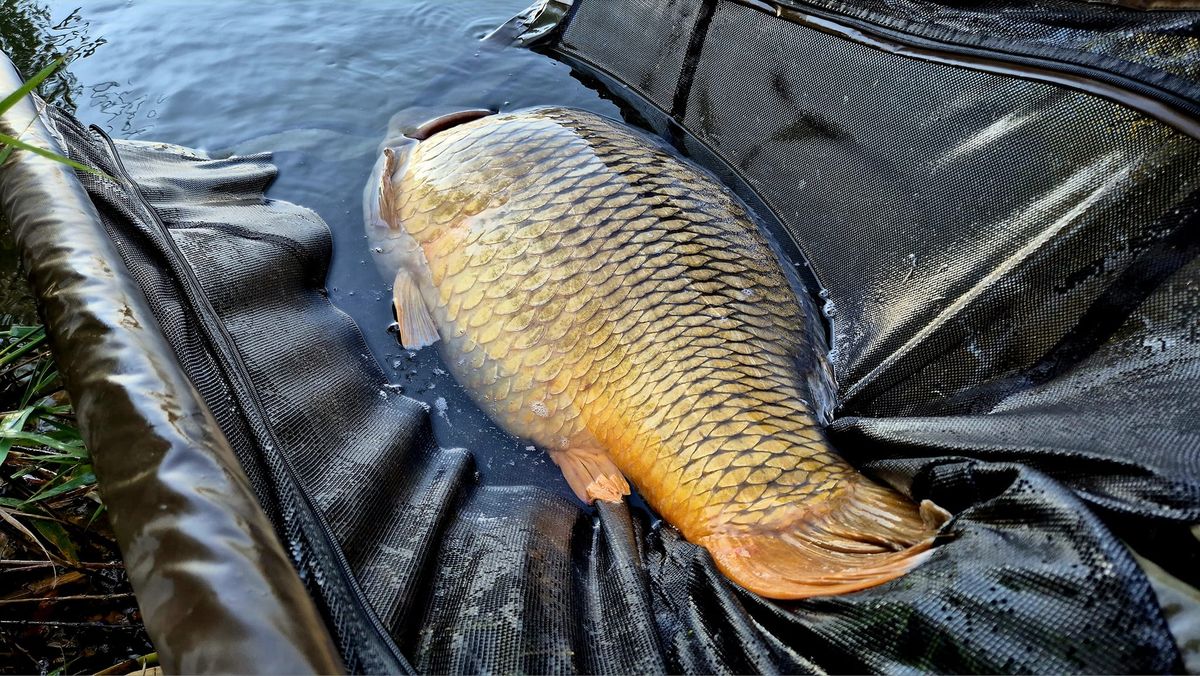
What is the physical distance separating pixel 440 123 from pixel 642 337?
1417 mm

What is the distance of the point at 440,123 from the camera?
8.55ft

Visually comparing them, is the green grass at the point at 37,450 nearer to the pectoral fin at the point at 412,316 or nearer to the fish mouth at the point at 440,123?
the pectoral fin at the point at 412,316

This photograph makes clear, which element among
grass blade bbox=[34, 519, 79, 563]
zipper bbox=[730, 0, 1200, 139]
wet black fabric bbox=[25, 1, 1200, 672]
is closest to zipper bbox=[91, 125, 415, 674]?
wet black fabric bbox=[25, 1, 1200, 672]

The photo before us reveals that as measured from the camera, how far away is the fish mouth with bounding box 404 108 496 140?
259 cm

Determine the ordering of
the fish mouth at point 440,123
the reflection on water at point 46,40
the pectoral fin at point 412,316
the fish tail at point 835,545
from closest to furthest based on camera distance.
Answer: the fish tail at point 835,545, the pectoral fin at point 412,316, the fish mouth at point 440,123, the reflection on water at point 46,40

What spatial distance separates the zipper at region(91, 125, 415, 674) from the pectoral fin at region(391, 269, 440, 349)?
2.36 feet

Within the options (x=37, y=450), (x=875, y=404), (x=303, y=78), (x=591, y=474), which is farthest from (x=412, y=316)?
(x=303, y=78)

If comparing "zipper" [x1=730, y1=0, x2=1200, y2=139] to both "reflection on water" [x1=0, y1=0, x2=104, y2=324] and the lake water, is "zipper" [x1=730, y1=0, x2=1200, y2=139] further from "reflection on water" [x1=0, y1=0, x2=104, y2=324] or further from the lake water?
"reflection on water" [x1=0, y1=0, x2=104, y2=324]

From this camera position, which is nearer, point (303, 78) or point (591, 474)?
point (591, 474)

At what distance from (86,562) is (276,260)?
0.85 meters

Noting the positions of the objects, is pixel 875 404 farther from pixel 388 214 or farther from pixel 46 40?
pixel 46 40

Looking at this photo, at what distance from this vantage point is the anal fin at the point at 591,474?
A: 173 centimetres

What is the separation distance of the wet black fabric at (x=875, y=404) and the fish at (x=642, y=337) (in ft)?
0.33

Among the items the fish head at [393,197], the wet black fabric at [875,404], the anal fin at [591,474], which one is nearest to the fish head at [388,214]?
the fish head at [393,197]
